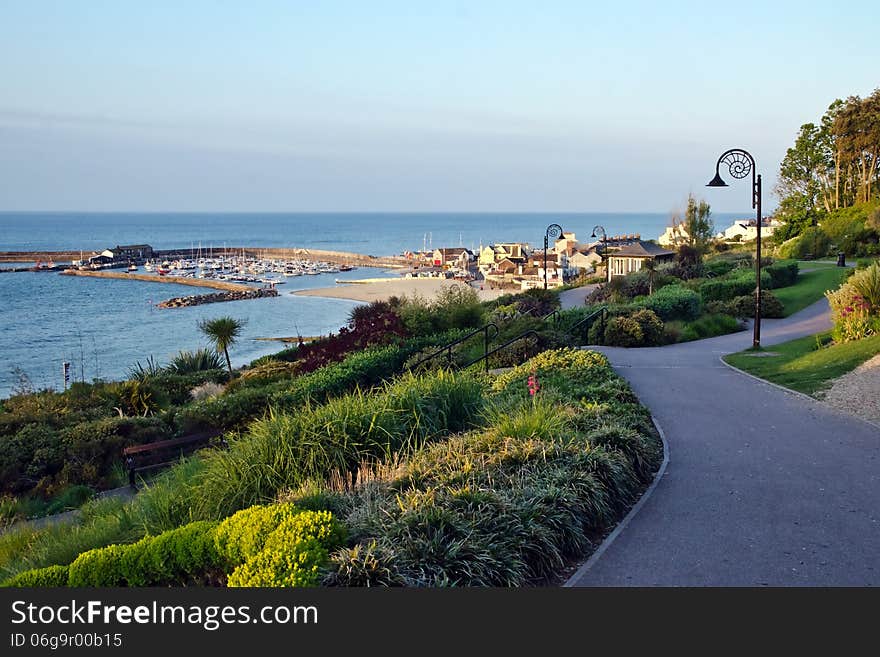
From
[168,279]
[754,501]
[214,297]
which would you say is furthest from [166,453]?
[168,279]

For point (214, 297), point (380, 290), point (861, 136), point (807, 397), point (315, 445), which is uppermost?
point (861, 136)

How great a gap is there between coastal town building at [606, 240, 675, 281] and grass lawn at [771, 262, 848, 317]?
7867 millimetres

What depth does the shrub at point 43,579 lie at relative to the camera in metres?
5.00

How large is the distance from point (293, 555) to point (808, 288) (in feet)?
87.3

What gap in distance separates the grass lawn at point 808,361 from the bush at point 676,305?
5.06m

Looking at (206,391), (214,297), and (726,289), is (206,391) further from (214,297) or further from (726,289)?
(214,297)

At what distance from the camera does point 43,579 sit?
502 cm

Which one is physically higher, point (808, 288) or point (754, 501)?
point (808, 288)

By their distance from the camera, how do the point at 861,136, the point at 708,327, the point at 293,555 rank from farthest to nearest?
the point at 861,136, the point at 708,327, the point at 293,555

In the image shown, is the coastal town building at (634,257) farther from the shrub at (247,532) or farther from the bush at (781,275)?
the shrub at (247,532)

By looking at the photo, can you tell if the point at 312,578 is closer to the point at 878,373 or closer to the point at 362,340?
the point at 878,373

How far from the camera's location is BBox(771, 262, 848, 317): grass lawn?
24.8 meters

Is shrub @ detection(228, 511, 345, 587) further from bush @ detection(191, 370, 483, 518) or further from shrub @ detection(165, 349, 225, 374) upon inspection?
→ shrub @ detection(165, 349, 225, 374)

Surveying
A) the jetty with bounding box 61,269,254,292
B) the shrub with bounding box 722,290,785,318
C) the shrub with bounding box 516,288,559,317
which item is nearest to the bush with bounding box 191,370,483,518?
the shrub with bounding box 722,290,785,318
